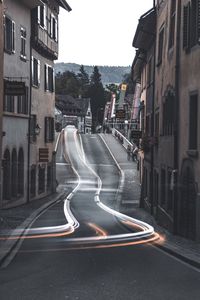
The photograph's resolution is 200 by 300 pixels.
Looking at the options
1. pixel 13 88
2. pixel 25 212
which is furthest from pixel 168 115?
pixel 25 212

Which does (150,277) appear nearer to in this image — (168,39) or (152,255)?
(152,255)

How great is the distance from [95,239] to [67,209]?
14589 mm

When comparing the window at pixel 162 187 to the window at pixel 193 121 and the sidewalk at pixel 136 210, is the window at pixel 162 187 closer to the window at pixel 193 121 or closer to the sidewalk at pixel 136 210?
the sidewalk at pixel 136 210

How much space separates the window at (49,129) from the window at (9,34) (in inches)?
436

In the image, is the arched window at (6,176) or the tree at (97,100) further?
the tree at (97,100)

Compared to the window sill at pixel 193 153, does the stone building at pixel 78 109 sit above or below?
above

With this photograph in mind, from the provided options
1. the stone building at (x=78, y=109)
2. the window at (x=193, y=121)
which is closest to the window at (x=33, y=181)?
the window at (x=193, y=121)

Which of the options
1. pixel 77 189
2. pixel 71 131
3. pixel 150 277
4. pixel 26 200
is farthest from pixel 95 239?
pixel 71 131

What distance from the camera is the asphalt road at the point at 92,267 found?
32.0 ft

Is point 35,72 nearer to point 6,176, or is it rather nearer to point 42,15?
point 42,15

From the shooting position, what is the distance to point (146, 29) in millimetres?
31641

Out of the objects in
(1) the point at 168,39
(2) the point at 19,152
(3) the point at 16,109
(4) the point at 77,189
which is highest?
(1) the point at 168,39

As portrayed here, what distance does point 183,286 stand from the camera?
10297 mm

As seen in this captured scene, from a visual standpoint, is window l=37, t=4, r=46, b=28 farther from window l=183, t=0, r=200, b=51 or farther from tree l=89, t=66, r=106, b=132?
tree l=89, t=66, r=106, b=132
